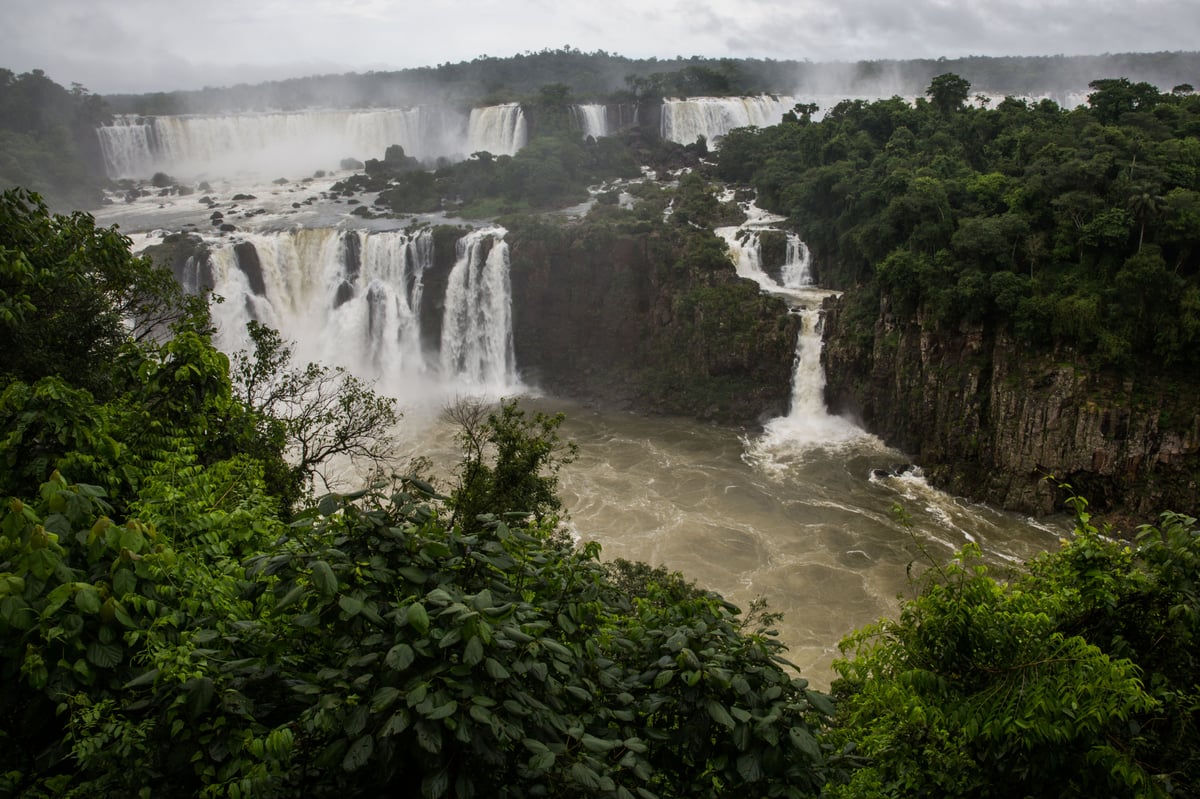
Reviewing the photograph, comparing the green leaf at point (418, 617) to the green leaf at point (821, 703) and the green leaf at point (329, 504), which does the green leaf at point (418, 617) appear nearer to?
the green leaf at point (329, 504)

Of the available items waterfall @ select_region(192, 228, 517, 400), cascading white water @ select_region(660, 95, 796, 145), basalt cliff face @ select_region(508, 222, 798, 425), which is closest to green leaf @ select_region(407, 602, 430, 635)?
basalt cliff face @ select_region(508, 222, 798, 425)

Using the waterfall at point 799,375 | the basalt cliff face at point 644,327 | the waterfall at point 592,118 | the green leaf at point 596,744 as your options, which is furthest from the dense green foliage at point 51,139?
the green leaf at point 596,744

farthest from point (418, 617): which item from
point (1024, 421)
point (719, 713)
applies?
point (1024, 421)

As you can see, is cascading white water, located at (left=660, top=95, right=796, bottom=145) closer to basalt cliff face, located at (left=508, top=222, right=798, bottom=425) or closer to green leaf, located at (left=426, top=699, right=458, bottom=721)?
basalt cliff face, located at (left=508, top=222, right=798, bottom=425)

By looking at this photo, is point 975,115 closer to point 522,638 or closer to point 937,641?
point 937,641

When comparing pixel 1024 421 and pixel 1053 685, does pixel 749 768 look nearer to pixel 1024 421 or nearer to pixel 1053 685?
pixel 1053 685
